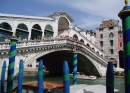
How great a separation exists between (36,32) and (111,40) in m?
11.1

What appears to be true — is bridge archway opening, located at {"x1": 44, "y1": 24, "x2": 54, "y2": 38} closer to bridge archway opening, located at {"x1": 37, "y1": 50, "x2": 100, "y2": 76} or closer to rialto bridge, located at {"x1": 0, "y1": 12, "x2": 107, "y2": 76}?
rialto bridge, located at {"x1": 0, "y1": 12, "x2": 107, "y2": 76}

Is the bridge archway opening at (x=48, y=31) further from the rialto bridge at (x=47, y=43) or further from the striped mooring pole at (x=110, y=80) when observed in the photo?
the striped mooring pole at (x=110, y=80)

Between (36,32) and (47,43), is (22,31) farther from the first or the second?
(47,43)

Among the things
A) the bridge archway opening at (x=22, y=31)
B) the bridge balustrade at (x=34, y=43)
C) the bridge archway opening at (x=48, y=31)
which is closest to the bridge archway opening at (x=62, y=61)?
the bridge archway opening at (x=48, y=31)

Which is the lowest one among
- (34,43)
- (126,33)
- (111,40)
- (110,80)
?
(110,80)

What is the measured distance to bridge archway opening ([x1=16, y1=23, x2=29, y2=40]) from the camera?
1464cm

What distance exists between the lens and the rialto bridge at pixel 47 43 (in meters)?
11.9

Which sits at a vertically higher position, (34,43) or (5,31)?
(5,31)

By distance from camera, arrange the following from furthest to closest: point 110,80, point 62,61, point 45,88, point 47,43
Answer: point 62,61, point 47,43, point 45,88, point 110,80

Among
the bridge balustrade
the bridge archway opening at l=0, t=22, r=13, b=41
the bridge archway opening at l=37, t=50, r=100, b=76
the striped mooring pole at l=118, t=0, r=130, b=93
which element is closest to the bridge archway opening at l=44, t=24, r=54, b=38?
the bridge archway opening at l=37, t=50, r=100, b=76

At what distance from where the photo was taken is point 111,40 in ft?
79.7

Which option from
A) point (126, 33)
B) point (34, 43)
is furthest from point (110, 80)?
point (34, 43)

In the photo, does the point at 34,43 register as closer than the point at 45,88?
No

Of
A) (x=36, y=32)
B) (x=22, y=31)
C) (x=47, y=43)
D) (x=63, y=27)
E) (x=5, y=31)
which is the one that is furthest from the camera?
(x=63, y=27)
